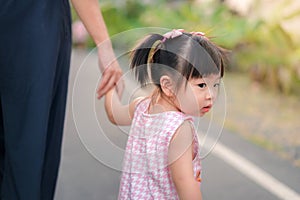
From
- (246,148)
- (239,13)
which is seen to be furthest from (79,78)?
(239,13)

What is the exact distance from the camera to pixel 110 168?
325 centimetres

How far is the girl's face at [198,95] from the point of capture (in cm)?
227

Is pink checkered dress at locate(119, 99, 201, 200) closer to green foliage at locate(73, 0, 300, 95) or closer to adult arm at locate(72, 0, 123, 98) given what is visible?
adult arm at locate(72, 0, 123, 98)

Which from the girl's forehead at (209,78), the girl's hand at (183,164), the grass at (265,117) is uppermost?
the grass at (265,117)

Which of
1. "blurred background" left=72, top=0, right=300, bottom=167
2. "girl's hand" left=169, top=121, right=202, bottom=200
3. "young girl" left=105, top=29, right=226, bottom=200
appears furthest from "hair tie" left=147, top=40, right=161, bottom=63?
"blurred background" left=72, top=0, right=300, bottom=167

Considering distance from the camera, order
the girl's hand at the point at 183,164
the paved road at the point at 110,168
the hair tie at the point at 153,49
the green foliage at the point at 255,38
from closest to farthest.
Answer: the girl's hand at the point at 183,164 < the hair tie at the point at 153,49 < the paved road at the point at 110,168 < the green foliage at the point at 255,38

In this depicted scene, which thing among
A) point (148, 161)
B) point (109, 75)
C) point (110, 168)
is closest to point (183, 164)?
point (148, 161)

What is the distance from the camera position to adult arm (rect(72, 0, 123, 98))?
8.63ft

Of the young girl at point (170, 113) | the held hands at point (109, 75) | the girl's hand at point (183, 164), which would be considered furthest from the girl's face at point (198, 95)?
the held hands at point (109, 75)

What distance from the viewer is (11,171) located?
2.46 meters

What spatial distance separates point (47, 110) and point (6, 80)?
7.5 inches

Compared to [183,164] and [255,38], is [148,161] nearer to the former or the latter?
[183,164]

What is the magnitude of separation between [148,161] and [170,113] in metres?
0.19

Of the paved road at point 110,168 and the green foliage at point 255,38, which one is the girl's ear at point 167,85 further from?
the green foliage at point 255,38
